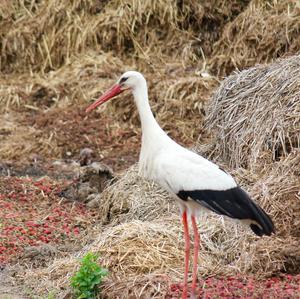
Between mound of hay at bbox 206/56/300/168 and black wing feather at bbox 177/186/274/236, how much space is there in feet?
7.05

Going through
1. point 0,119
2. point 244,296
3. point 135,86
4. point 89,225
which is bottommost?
point 0,119

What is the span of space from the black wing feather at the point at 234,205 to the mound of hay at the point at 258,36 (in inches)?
226

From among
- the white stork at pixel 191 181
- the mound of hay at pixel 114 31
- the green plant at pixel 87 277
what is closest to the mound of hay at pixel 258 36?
the mound of hay at pixel 114 31

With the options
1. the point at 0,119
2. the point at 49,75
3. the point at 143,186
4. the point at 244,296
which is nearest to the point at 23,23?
the point at 49,75

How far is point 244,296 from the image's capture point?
6.64 meters

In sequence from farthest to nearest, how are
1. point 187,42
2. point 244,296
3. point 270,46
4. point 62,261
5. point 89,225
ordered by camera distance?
point 187,42
point 270,46
point 89,225
point 62,261
point 244,296

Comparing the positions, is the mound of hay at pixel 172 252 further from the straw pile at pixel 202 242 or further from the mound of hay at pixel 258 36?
the mound of hay at pixel 258 36

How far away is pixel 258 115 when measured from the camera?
9172mm

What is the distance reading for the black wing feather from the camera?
6.50 metres

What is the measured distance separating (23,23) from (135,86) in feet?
25.0

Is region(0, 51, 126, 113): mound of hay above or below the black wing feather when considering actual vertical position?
below

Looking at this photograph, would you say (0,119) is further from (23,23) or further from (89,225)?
(89,225)

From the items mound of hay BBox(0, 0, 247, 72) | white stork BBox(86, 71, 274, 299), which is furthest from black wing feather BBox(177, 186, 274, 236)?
mound of hay BBox(0, 0, 247, 72)

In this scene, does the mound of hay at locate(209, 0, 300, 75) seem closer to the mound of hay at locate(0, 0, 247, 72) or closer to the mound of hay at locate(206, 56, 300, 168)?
the mound of hay at locate(0, 0, 247, 72)
